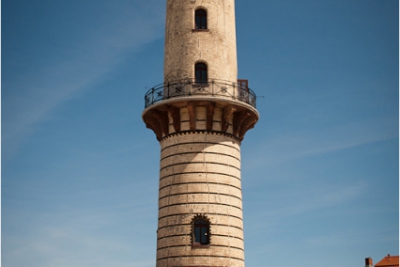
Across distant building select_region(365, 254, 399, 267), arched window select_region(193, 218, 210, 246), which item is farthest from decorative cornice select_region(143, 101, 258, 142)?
distant building select_region(365, 254, 399, 267)

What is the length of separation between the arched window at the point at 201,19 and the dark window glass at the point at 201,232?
10844 mm

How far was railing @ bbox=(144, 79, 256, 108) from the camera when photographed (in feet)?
110

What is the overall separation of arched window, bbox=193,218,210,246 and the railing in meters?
6.54

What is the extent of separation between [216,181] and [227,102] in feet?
13.4

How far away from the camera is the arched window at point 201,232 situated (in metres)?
31.6

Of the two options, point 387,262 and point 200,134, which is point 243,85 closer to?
point 200,134

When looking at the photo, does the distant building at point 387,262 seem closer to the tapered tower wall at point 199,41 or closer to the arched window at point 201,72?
the tapered tower wall at point 199,41

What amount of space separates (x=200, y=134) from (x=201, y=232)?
5104 mm

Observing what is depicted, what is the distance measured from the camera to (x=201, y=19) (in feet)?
117

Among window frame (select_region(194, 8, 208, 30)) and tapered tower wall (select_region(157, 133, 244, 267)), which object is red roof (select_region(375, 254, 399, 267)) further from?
window frame (select_region(194, 8, 208, 30))

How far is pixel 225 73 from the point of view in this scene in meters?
34.6

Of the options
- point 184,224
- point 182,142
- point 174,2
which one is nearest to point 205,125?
point 182,142

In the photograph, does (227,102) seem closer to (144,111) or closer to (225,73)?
(225,73)

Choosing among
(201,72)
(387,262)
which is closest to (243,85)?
(201,72)
